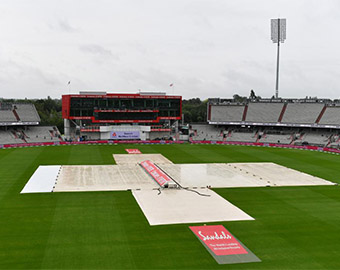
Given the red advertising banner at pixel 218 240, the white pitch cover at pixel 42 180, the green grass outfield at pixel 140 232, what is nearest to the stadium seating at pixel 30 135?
the white pitch cover at pixel 42 180

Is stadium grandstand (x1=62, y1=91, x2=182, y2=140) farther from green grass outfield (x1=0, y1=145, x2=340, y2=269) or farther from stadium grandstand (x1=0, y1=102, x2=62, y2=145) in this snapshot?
green grass outfield (x1=0, y1=145, x2=340, y2=269)

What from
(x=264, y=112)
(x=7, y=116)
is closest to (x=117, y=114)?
(x=7, y=116)

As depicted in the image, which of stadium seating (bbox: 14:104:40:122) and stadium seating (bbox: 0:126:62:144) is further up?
stadium seating (bbox: 14:104:40:122)

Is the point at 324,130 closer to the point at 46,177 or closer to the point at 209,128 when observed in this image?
the point at 209,128

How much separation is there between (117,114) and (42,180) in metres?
45.7

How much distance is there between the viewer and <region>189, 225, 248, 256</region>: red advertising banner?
20000 mm

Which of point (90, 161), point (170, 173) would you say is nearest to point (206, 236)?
point (170, 173)

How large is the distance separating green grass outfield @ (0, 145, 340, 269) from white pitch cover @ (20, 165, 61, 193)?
1120mm

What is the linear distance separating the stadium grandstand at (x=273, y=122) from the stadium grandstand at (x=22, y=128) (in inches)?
1376

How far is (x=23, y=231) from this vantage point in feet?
74.4

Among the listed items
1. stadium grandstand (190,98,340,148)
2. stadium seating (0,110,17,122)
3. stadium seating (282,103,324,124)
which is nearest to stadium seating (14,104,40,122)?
stadium seating (0,110,17,122)

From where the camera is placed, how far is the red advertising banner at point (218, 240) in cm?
2000

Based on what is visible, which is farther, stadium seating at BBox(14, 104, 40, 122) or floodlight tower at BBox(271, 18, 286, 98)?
floodlight tower at BBox(271, 18, 286, 98)

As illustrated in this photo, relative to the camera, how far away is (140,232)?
899 inches
